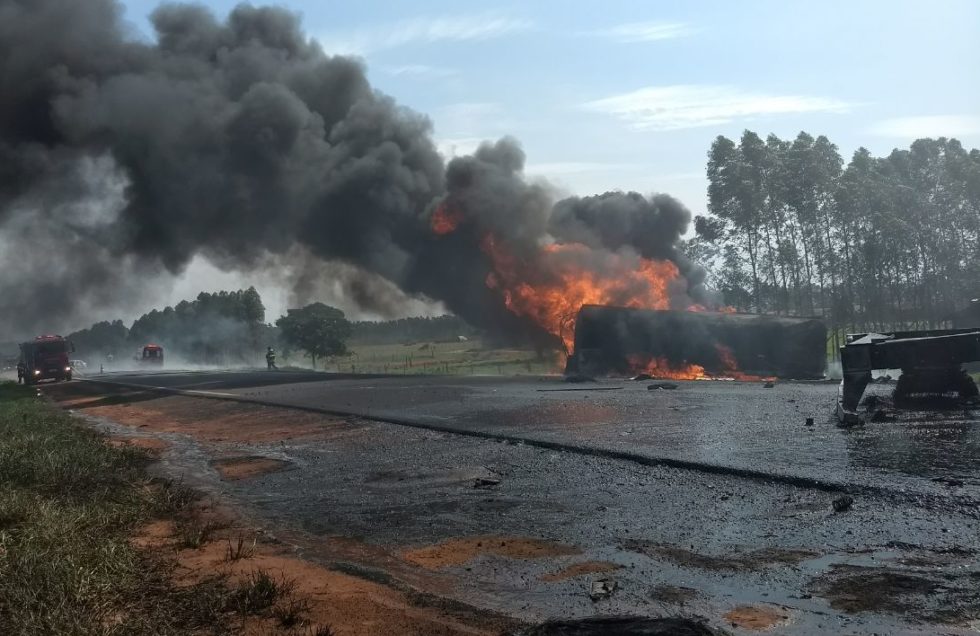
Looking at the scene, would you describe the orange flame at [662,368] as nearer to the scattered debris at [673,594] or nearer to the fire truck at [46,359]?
the scattered debris at [673,594]

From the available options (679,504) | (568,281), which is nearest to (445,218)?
(568,281)

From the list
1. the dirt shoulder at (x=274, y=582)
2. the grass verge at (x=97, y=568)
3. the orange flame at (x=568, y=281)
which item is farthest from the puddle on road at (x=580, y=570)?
the orange flame at (x=568, y=281)

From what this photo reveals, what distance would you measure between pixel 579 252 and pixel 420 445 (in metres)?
17.8

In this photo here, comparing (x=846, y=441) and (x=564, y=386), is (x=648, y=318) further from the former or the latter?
(x=846, y=441)

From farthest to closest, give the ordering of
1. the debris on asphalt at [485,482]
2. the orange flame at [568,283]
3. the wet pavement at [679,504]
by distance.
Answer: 1. the orange flame at [568,283]
2. the debris on asphalt at [485,482]
3. the wet pavement at [679,504]

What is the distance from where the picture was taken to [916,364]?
523 inches

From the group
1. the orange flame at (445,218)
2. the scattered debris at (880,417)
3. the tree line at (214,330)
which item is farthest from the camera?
the tree line at (214,330)

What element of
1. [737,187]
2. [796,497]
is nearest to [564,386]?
[796,497]

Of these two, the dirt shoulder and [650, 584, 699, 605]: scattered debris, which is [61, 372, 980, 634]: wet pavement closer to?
[650, 584, 699, 605]: scattered debris

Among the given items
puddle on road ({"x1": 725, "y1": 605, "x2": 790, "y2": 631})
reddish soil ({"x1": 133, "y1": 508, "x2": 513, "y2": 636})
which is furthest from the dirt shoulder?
puddle on road ({"x1": 725, "y1": 605, "x2": 790, "y2": 631})

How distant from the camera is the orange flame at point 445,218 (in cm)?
3219

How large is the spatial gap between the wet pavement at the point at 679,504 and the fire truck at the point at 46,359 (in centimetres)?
3182

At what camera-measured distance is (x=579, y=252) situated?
2991cm

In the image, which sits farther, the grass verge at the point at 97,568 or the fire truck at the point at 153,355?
the fire truck at the point at 153,355
